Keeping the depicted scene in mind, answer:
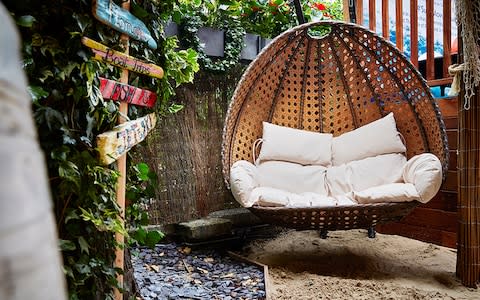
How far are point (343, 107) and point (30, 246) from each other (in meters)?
2.84

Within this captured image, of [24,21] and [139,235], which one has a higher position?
[24,21]

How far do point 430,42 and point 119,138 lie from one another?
7.50 feet

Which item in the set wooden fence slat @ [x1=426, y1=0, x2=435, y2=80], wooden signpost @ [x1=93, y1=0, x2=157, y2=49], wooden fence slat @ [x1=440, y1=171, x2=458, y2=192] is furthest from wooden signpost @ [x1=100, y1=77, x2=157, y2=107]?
wooden fence slat @ [x1=426, y1=0, x2=435, y2=80]

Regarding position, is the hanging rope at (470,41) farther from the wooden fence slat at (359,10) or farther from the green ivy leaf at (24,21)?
the green ivy leaf at (24,21)

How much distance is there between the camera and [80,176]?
38.2 inches

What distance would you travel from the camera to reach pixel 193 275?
2.03m

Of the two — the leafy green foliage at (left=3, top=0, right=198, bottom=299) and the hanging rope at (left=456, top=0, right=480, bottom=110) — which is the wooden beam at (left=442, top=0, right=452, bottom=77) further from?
the leafy green foliage at (left=3, top=0, right=198, bottom=299)

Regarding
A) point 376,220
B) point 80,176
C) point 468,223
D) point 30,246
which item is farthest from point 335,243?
point 30,246

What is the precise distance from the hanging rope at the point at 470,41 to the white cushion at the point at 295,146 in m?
0.97

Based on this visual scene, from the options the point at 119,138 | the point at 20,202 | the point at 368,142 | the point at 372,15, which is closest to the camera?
the point at 20,202

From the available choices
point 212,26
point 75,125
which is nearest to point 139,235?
point 75,125

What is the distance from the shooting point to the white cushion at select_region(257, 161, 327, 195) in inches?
99.0

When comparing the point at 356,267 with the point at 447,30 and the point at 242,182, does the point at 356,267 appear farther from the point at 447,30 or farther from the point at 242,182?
the point at 447,30

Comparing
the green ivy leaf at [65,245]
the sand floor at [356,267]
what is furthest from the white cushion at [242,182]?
the green ivy leaf at [65,245]
